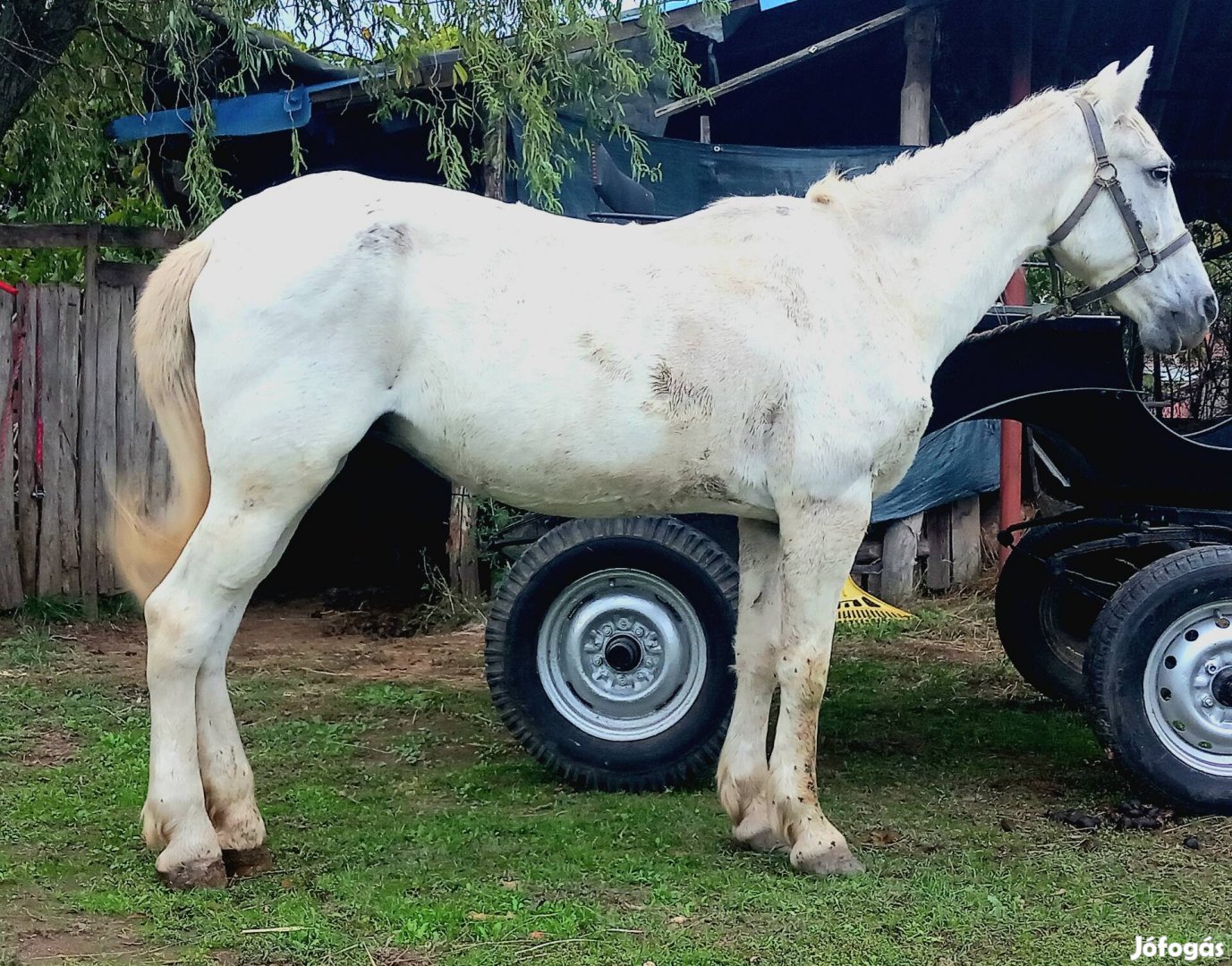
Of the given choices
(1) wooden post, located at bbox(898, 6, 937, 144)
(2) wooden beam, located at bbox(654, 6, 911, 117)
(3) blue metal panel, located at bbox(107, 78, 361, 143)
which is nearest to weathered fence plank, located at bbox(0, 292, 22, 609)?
(3) blue metal panel, located at bbox(107, 78, 361, 143)

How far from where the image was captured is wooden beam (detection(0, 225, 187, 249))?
23.7 ft

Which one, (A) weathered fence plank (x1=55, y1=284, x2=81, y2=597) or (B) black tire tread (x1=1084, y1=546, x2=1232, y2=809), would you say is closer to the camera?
(B) black tire tread (x1=1084, y1=546, x2=1232, y2=809)

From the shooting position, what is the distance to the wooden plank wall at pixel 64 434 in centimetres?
747

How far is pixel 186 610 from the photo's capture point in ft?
11.0

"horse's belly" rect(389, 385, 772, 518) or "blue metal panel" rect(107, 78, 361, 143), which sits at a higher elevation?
"blue metal panel" rect(107, 78, 361, 143)

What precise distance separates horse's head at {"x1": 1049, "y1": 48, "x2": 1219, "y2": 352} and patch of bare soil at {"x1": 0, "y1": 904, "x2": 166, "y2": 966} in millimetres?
3566

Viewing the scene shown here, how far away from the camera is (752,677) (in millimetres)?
3902

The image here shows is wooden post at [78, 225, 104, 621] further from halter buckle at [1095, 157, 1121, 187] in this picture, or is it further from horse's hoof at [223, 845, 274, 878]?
halter buckle at [1095, 157, 1121, 187]

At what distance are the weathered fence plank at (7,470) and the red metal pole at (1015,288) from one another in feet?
21.3

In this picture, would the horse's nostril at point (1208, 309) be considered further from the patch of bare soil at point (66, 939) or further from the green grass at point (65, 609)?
the green grass at point (65, 609)

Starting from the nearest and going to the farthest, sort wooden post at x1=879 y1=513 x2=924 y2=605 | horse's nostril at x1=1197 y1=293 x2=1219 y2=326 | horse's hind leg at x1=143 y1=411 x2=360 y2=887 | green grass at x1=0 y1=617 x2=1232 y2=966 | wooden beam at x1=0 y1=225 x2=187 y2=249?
green grass at x1=0 y1=617 x2=1232 y2=966
horse's hind leg at x1=143 y1=411 x2=360 y2=887
horse's nostril at x1=1197 y1=293 x2=1219 y2=326
wooden beam at x1=0 y1=225 x2=187 y2=249
wooden post at x1=879 y1=513 x2=924 y2=605

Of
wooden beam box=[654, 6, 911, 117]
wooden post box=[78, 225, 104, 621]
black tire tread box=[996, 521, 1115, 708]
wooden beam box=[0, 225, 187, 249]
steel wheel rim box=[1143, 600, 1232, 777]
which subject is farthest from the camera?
wooden beam box=[654, 6, 911, 117]

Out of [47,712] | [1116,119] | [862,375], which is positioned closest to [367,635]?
[47,712]

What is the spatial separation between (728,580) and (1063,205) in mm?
1799
